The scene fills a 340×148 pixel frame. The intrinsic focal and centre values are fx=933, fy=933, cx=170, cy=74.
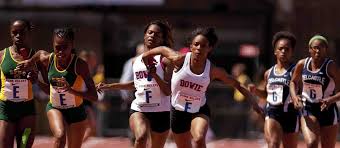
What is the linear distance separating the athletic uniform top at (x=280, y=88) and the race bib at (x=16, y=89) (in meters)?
3.28

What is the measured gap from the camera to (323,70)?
478 inches

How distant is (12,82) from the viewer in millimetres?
11266

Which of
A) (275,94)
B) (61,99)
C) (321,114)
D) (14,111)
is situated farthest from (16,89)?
(321,114)

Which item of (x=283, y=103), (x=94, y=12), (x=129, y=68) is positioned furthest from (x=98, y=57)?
(x=283, y=103)

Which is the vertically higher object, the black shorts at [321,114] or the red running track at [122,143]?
the black shorts at [321,114]

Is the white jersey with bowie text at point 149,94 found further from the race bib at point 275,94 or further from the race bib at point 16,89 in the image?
the race bib at point 275,94

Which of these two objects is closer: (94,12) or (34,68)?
(34,68)

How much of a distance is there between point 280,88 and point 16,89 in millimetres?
3488

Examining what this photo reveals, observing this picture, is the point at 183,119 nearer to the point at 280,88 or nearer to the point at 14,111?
the point at 280,88

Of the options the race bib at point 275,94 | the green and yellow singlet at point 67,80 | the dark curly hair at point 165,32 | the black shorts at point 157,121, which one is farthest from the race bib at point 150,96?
the race bib at point 275,94

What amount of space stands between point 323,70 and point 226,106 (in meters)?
10.3

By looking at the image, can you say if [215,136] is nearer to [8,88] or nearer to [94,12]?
[94,12]

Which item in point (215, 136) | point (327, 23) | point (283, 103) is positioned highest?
point (327, 23)

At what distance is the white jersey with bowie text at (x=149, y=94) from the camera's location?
11422 millimetres
